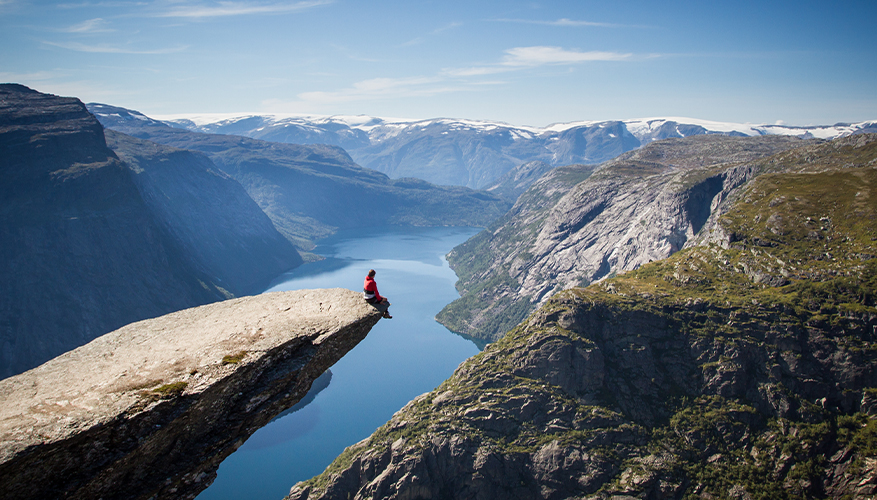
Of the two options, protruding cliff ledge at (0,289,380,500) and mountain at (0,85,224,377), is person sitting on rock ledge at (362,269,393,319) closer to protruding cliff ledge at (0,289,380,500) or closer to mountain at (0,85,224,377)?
protruding cliff ledge at (0,289,380,500)

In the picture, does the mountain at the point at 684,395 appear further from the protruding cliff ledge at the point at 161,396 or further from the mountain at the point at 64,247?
Answer: the mountain at the point at 64,247

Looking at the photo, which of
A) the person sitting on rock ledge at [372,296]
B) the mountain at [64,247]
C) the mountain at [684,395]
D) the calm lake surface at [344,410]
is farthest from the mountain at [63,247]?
the person sitting on rock ledge at [372,296]

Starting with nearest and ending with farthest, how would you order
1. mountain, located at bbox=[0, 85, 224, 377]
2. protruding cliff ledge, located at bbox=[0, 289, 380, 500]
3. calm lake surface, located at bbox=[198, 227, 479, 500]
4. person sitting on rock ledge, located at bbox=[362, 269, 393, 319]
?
1. protruding cliff ledge, located at bbox=[0, 289, 380, 500]
2. person sitting on rock ledge, located at bbox=[362, 269, 393, 319]
3. calm lake surface, located at bbox=[198, 227, 479, 500]
4. mountain, located at bbox=[0, 85, 224, 377]

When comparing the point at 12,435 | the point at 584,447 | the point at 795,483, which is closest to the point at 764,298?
the point at 795,483

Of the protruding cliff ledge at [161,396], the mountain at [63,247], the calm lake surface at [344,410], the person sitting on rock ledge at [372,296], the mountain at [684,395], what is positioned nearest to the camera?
the protruding cliff ledge at [161,396]

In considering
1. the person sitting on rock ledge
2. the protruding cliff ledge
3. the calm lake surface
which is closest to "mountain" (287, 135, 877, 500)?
the calm lake surface
